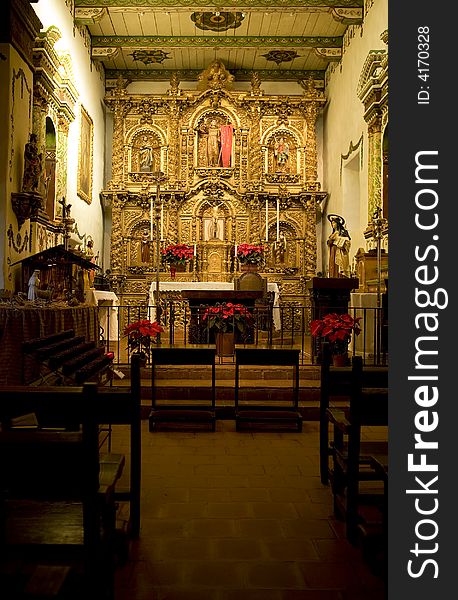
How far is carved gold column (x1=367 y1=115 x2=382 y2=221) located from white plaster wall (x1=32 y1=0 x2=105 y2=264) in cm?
561

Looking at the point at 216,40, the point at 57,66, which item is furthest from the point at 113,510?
the point at 216,40

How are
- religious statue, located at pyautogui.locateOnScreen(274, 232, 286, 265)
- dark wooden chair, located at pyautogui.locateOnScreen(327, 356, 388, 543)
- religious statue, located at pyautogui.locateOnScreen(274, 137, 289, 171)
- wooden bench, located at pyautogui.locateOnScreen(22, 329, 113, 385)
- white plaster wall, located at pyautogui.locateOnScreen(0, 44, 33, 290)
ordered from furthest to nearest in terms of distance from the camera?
religious statue, located at pyautogui.locateOnScreen(274, 137, 289, 171) < religious statue, located at pyautogui.locateOnScreen(274, 232, 286, 265) < white plaster wall, located at pyautogui.locateOnScreen(0, 44, 33, 290) < wooden bench, located at pyautogui.locateOnScreen(22, 329, 113, 385) < dark wooden chair, located at pyautogui.locateOnScreen(327, 356, 388, 543)

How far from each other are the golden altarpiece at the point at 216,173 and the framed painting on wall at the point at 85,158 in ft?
4.57

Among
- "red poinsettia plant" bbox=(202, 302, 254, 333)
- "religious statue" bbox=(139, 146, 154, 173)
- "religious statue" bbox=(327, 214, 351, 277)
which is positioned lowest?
"red poinsettia plant" bbox=(202, 302, 254, 333)

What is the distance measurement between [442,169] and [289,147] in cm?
1361

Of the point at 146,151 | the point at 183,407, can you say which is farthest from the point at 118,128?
the point at 183,407

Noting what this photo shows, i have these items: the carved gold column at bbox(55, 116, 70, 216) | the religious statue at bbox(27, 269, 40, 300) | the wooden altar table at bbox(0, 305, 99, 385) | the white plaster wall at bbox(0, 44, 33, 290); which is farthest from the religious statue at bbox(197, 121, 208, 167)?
the wooden altar table at bbox(0, 305, 99, 385)

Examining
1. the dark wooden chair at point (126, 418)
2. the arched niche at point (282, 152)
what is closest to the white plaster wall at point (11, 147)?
the dark wooden chair at point (126, 418)

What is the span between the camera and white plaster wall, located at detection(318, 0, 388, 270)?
36.0 feet

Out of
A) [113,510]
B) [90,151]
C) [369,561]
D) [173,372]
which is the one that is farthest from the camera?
[90,151]

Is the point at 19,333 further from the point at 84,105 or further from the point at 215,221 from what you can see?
the point at 215,221

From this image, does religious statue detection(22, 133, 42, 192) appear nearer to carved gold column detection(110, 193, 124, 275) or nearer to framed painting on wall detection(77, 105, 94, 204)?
framed painting on wall detection(77, 105, 94, 204)

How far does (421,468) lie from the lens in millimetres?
2027

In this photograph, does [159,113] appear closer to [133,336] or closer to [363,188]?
[363,188]
